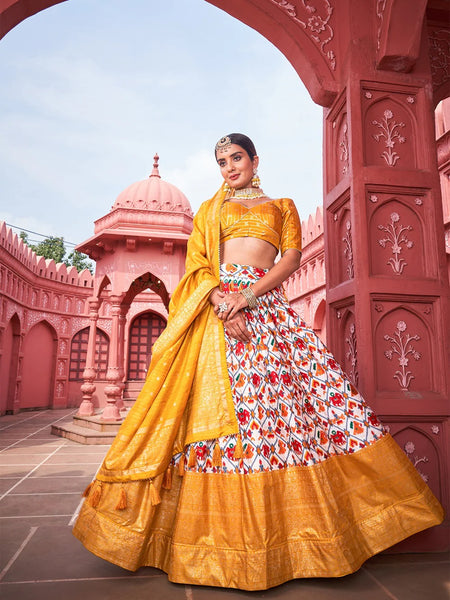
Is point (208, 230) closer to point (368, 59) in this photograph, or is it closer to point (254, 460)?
point (254, 460)

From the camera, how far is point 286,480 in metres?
1.61

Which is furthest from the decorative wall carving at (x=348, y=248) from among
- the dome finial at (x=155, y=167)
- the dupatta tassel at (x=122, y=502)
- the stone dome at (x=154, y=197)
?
the dome finial at (x=155, y=167)

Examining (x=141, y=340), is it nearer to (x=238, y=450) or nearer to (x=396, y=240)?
(x=396, y=240)

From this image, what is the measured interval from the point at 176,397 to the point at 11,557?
991 mm

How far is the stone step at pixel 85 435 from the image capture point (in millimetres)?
6355

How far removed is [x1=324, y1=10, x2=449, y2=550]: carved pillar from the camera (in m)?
2.13

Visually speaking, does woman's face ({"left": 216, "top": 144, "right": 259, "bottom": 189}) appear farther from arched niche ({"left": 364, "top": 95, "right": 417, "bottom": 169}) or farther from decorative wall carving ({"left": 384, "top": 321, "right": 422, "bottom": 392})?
decorative wall carving ({"left": 384, "top": 321, "right": 422, "bottom": 392})

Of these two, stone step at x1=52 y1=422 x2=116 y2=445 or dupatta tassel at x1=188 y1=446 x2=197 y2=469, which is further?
stone step at x1=52 y1=422 x2=116 y2=445

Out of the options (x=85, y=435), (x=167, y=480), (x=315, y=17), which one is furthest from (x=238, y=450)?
(x=85, y=435)

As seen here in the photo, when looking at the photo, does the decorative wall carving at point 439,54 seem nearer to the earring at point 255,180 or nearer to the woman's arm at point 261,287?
the earring at point 255,180

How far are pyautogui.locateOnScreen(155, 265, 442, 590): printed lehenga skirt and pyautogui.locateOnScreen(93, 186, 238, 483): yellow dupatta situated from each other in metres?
0.06

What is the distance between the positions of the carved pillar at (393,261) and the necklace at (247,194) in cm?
54

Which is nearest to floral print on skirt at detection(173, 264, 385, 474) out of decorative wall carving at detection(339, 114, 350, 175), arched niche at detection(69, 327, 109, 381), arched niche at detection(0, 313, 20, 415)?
decorative wall carving at detection(339, 114, 350, 175)

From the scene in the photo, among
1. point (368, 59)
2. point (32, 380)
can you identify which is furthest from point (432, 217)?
point (32, 380)
